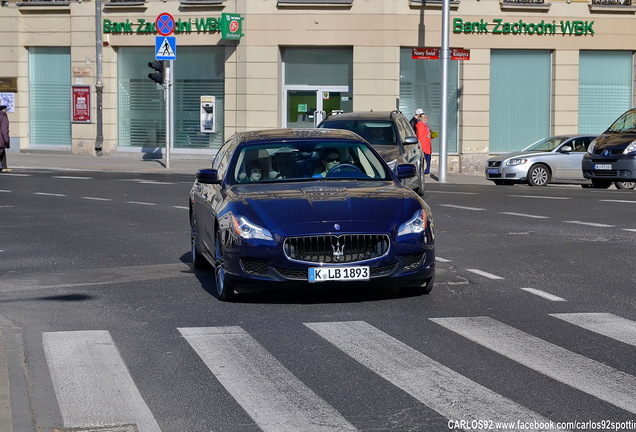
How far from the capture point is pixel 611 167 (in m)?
26.0

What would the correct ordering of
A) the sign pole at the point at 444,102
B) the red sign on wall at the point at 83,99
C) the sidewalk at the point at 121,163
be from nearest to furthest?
1. the sign pole at the point at 444,102
2. the sidewalk at the point at 121,163
3. the red sign on wall at the point at 83,99

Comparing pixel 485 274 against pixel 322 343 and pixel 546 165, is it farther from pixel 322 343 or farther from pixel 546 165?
pixel 546 165

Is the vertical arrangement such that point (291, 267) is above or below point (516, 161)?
below

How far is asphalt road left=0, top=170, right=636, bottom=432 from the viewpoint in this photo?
6703 mm

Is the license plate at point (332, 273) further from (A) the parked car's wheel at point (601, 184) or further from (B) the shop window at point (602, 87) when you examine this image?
(B) the shop window at point (602, 87)

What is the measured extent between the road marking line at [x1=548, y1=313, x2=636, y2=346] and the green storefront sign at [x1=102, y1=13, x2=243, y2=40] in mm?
26793

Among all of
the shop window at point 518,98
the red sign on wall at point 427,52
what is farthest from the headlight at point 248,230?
the shop window at point 518,98

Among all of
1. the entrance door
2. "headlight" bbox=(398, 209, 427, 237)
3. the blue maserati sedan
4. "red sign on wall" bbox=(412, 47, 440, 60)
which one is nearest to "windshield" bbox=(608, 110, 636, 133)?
"red sign on wall" bbox=(412, 47, 440, 60)

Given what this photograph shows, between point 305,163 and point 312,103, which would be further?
point 312,103

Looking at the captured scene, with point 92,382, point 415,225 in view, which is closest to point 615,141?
point 415,225

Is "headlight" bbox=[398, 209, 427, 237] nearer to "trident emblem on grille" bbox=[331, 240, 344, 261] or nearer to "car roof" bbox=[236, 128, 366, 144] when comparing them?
"trident emblem on grille" bbox=[331, 240, 344, 261]

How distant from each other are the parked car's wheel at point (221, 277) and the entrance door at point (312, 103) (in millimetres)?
25477

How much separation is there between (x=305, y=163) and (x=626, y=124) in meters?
16.8

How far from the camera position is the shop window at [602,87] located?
121ft
